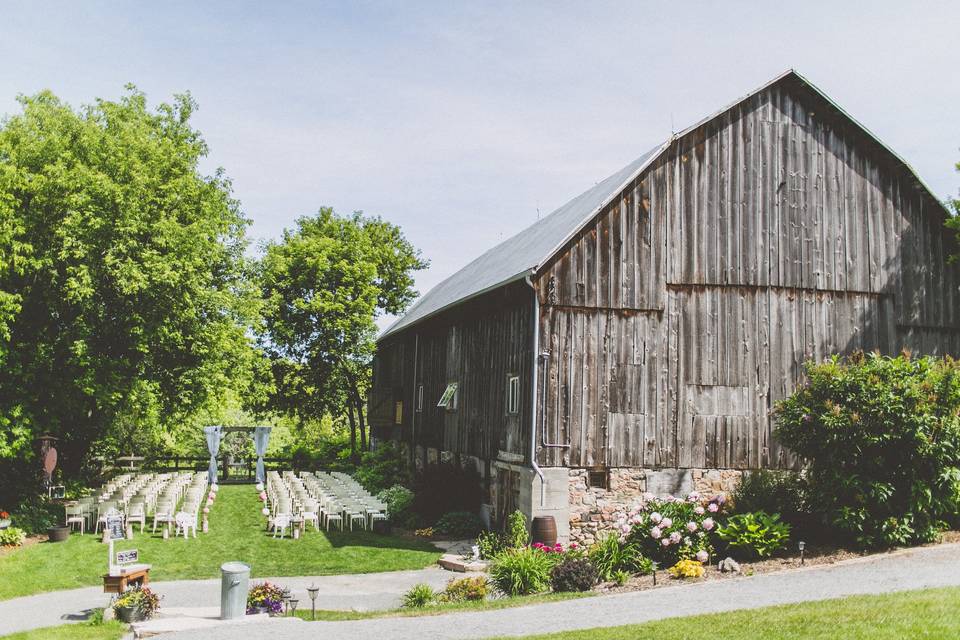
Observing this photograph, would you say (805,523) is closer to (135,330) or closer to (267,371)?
(135,330)

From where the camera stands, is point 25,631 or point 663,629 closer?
point 663,629

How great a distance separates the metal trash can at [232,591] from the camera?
1270cm

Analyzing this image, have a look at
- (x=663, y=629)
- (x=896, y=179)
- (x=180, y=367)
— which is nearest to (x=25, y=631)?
(x=663, y=629)

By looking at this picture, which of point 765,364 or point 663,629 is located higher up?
point 765,364

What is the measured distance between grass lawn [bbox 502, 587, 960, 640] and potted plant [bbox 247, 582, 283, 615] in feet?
16.7

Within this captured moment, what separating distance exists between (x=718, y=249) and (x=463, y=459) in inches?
392

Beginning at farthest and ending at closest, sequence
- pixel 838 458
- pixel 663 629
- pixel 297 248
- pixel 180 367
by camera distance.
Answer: pixel 297 248, pixel 180 367, pixel 838 458, pixel 663 629

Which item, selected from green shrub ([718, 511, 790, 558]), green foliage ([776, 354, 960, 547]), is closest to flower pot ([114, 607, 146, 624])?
green shrub ([718, 511, 790, 558])

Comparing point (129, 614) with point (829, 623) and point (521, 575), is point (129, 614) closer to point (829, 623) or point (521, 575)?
point (521, 575)

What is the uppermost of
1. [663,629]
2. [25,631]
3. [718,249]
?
[718,249]

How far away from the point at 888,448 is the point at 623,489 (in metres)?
5.71

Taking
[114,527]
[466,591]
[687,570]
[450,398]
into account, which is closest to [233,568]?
[466,591]

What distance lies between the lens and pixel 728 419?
18.9 meters

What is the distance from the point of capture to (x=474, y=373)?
23.0 meters
